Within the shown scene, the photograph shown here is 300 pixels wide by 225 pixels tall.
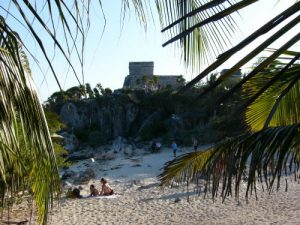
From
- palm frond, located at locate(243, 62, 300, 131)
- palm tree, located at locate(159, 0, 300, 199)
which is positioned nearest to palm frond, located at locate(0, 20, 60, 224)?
palm tree, located at locate(159, 0, 300, 199)

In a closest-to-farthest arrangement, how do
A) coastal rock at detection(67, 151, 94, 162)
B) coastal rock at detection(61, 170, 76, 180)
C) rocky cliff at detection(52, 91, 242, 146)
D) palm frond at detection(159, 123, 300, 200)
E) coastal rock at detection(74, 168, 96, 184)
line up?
palm frond at detection(159, 123, 300, 200) < coastal rock at detection(74, 168, 96, 184) < coastal rock at detection(61, 170, 76, 180) < coastal rock at detection(67, 151, 94, 162) < rocky cliff at detection(52, 91, 242, 146)

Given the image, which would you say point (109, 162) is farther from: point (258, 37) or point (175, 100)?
point (258, 37)

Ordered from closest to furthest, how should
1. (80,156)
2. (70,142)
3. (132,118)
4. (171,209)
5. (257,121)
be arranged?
(257,121)
(171,209)
(80,156)
(70,142)
(132,118)

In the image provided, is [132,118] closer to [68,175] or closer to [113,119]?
[113,119]

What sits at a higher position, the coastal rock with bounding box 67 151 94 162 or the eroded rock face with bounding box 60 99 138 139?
the eroded rock face with bounding box 60 99 138 139

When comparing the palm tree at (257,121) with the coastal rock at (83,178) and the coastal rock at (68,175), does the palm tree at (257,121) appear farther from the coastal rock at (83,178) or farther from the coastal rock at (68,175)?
the coastal rock at (68,175)

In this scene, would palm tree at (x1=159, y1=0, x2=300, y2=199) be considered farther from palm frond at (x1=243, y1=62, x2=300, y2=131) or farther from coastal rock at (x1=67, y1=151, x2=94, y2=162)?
coastal rock at (x1=67, y1=151, x2=94, y2=162)

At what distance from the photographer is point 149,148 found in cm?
3341

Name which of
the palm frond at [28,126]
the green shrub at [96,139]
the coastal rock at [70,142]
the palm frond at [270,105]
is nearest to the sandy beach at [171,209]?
the palm frond at [270,105]

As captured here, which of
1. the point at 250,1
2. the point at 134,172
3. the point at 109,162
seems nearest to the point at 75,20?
the point at 250,1

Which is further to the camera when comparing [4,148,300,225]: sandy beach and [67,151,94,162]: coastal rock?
[67,151,94,162]: coastal rock

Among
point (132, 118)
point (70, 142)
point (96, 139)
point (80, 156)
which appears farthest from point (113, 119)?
point (80, 156)

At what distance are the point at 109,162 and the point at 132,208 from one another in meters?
15.4

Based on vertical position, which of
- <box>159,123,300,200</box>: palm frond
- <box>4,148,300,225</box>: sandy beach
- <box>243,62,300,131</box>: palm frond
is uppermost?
<box>243,62,300,131</box>: palm frond
